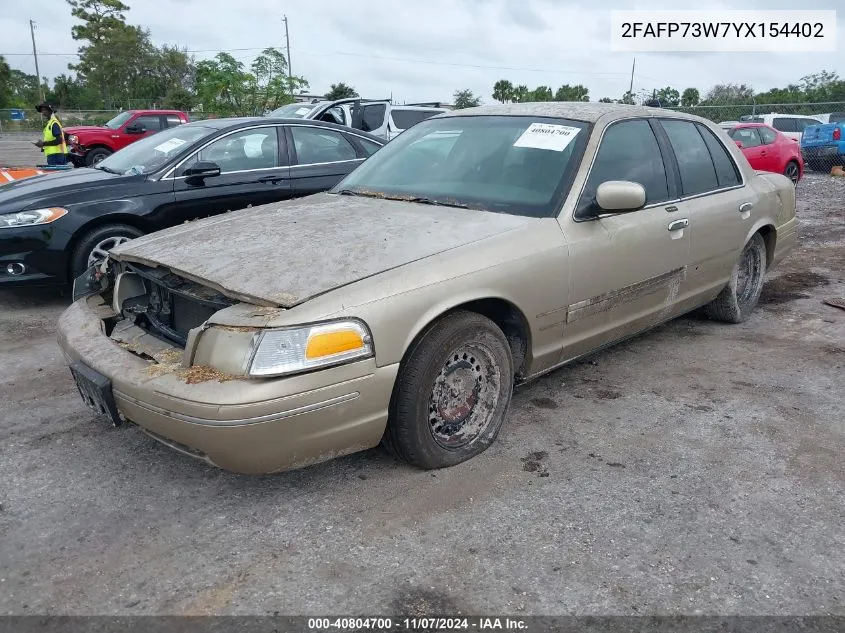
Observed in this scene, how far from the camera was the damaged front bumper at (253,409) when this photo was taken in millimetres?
2498

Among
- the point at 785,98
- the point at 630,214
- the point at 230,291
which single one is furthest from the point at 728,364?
the point at 785,98

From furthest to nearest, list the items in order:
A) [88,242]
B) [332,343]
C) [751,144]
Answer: [751,144]
[88,242]
[332,343]

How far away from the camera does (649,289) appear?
13.2 ft

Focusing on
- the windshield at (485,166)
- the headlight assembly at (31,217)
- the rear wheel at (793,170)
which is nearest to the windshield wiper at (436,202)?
the windshield at (485,166)

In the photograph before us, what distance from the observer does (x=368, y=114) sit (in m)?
13.1

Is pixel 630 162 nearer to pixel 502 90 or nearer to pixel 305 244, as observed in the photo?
pixel 305 244

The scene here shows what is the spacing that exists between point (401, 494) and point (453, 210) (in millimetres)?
1433

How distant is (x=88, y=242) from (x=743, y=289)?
16.8ft

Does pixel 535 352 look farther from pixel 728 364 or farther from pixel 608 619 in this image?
pixel 728 364

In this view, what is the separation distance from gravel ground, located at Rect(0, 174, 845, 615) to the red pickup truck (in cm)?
1522

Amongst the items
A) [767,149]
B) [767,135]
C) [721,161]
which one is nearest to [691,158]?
[721,161]

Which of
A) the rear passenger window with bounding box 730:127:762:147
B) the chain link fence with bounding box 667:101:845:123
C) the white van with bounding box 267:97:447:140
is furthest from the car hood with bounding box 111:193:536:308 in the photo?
the chain link fence with bounding box 667:101:845:123

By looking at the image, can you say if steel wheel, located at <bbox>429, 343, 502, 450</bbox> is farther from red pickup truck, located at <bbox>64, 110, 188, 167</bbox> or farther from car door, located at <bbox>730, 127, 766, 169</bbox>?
red pickup truck, located at <bbox>64, 110, 188, 167</bbox>

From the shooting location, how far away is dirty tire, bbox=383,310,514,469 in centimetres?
289
